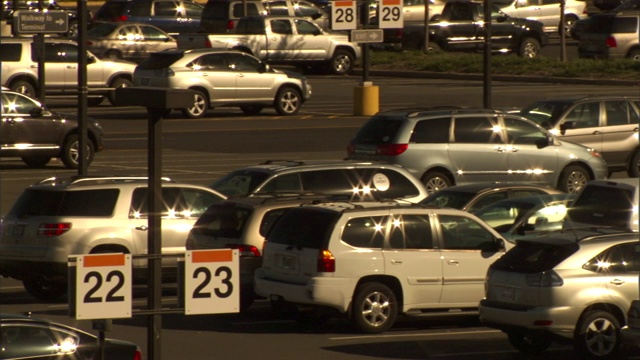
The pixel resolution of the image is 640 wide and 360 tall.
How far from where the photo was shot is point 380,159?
76.7ft

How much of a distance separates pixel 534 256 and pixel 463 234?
1978 mm

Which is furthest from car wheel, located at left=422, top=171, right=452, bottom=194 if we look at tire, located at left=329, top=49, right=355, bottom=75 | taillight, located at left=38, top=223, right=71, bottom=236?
tire, located at left=329, top=49, right=355, bottom=75

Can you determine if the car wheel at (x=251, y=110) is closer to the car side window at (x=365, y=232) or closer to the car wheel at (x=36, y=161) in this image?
the car wheel at (x=36, y=161)

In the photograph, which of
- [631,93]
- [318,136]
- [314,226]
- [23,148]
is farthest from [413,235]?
[631,93]

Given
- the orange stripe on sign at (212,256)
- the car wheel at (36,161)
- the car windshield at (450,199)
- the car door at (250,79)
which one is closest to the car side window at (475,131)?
the car windshield at (450,199)

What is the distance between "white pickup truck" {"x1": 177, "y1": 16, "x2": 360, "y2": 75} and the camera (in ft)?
145

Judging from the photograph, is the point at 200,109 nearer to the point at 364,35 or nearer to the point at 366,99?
the point at 366,99

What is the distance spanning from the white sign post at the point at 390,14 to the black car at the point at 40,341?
21982mm

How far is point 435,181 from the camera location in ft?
77.0

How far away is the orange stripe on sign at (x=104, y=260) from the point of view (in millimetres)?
9137

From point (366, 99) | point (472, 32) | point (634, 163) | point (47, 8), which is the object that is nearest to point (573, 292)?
point (634, 163)

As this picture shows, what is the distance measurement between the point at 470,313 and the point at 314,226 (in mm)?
2216

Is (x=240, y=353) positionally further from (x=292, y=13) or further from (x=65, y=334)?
(x=292, y=13)

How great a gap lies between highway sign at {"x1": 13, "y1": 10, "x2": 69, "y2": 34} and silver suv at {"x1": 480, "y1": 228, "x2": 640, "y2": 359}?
27.7ft
